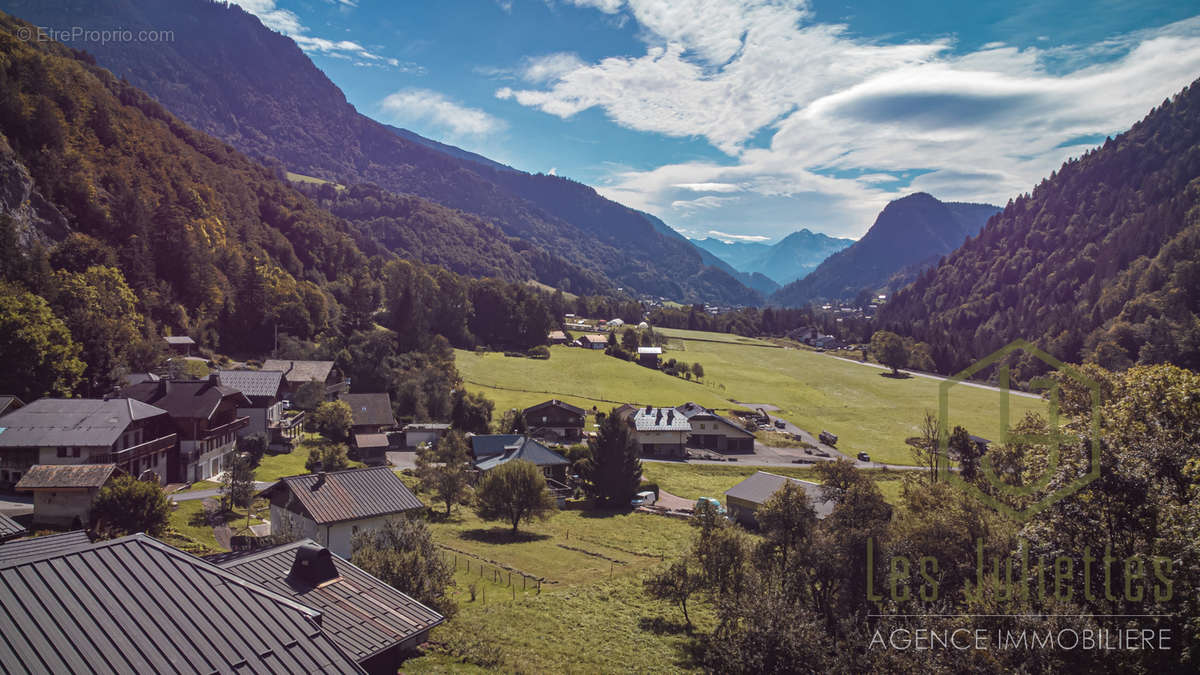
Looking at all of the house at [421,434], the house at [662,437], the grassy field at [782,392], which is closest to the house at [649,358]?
the grassy field at [782,392]

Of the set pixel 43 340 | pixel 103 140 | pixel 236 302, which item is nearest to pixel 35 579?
pixel 43 340

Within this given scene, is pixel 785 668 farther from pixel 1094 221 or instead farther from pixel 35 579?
pixel 1094 221

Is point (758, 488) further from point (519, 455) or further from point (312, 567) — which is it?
point (312, 567)

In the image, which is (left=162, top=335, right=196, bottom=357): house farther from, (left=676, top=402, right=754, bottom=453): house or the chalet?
(left=676, top=402, right=754, bottom=453): house

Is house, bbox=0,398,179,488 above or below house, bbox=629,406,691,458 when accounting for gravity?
above

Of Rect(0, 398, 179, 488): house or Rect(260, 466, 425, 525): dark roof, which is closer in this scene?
Rect(260, 466, 425, 525): dark roof

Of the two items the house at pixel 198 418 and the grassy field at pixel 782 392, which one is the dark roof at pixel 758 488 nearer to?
the grassy field at pixel 782 392

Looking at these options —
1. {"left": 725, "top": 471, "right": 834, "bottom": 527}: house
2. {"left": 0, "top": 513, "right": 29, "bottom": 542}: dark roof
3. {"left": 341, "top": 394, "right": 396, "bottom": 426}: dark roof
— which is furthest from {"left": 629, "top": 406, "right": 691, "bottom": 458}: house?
{"left": 0, "top": 513, "right": 29, "bottom": 542}: dark roof
